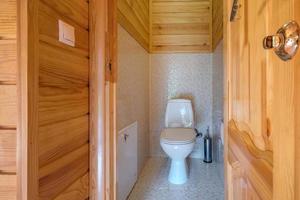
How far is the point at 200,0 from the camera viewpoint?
321 cm

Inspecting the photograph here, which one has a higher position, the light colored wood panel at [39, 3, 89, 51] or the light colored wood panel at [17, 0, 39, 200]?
the light colored wood panel at [39, 3, 89, 51]

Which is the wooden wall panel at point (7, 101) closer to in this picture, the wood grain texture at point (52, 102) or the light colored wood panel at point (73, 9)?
the wood grain texture at point (52, 102)

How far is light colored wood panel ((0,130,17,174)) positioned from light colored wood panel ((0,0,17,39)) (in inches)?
11.5

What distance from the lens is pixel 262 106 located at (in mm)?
533

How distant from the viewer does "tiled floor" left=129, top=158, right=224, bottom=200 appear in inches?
80.1

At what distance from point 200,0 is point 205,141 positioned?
193 cm

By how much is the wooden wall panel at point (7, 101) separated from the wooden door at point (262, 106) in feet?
2.22

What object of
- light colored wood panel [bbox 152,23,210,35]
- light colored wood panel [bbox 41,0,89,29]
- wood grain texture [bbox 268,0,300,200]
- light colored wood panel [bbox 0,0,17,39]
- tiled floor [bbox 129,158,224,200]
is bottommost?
tiled floor [bbox 129,158,224,200]

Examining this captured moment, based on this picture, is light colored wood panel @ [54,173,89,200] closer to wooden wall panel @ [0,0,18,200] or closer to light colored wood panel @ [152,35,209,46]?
wooden wall panel @ [0,0,18,200]

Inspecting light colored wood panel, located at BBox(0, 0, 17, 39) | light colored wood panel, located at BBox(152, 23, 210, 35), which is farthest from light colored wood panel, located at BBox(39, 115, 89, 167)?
light colored wood panel, located at BBox(152, 23, 210, 35)

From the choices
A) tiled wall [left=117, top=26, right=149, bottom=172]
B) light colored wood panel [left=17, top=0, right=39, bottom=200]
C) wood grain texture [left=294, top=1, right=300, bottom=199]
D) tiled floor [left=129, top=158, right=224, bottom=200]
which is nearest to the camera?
wood grain texture [left=294, top=1, right=300, bottom=199]

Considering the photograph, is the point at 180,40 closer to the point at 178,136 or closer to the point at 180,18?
the point at 180,18

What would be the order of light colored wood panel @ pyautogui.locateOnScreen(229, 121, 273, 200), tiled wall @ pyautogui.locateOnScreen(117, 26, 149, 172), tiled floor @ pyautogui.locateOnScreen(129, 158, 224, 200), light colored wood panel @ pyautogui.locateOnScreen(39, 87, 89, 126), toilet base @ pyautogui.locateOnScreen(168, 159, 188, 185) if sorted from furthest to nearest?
toilet base @ pyautogui.locateOnScreen(168, 159, 188, 185) < tiled floor @ pyautogui.locateOnScreen(129, 158, 224, 200) < tiled wall @ pyautogui.locateOnScreen(117, 26, 149, 172) < light colored wood panel @ pyautogui.locateOnScreen(39, 87, 89, 126) < light colored wood panel @ pyautogui.locateOnScreen(229, 121, 273, 200)

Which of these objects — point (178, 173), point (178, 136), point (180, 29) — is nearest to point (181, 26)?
point (180, 29)
